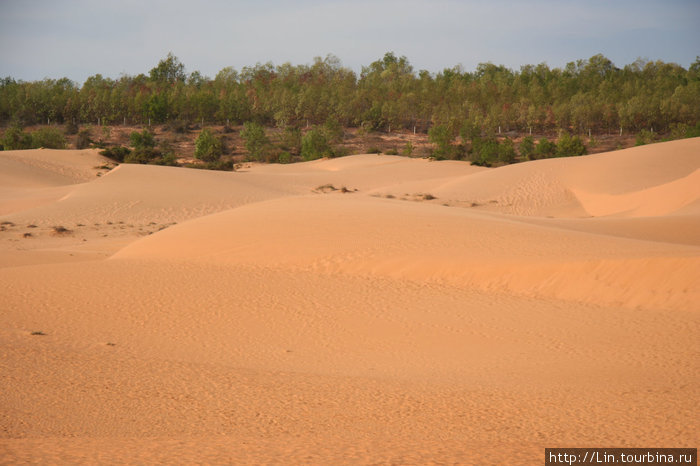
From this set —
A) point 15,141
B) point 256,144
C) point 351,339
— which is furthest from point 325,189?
point 15,141

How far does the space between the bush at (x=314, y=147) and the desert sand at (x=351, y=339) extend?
3304cm

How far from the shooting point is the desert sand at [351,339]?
5.10 metres

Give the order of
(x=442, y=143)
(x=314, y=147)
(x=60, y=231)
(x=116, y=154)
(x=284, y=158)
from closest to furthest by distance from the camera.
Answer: (x=60, y=231) < (x=116, y=154) < (x=284, y=158) < (x=442, y=143) < (x=314, y=147)

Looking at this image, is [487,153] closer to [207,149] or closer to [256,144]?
[256,144]

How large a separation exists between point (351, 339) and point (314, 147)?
4521 cm

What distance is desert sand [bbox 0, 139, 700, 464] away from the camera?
5102 mm

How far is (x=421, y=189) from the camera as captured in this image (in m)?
29.8

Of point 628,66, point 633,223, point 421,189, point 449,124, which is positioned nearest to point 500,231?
point 633,223

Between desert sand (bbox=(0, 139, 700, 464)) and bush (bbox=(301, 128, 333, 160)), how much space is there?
33.0 m

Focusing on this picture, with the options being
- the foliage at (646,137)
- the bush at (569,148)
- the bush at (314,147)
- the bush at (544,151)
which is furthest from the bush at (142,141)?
the foliage at (646,137)

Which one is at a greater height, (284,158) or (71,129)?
(71,129)

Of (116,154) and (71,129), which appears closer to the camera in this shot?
(116,154)

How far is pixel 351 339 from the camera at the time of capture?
856 centimetres

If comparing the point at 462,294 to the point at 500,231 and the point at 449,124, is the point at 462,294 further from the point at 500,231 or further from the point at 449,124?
the point at 449,124
